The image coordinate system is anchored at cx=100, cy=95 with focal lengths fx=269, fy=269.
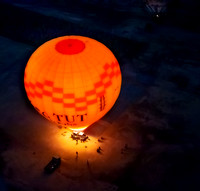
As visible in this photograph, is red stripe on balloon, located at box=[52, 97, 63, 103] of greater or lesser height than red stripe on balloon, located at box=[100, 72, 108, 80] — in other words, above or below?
below

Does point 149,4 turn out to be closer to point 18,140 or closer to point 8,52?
point 8,52

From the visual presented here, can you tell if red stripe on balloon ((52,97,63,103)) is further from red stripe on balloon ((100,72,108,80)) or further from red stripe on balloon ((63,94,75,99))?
red stripe on balloon ((100,72,108,80))

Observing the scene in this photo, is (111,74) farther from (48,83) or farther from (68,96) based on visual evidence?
(48,83)

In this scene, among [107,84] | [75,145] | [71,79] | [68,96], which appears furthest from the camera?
[75,145]

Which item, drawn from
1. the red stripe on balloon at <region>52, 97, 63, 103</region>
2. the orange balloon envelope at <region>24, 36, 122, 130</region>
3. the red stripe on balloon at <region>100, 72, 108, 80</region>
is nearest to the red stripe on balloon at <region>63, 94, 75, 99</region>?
the orange balloon envelope at <region>24, 36, 122, 130</region>

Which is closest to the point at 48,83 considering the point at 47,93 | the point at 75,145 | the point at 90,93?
the point at 47,93

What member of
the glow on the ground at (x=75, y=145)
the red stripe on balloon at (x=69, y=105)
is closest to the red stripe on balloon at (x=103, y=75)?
the red stripe on balloon at (x=69, y=105)

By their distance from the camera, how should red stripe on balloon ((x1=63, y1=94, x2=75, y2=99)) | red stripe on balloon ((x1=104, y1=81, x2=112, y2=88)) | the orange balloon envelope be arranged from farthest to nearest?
1. red stripe on balloon ((x1=104, y1=81, x2=112, y2=88))
2. red stripe on balloon ((x1=63, y1=94, x2=75, y2=99))
3. the orange balloon envelope

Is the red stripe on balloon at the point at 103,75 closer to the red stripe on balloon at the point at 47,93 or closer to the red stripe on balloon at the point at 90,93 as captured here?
the red stripe on balloon at the point at 90,93
